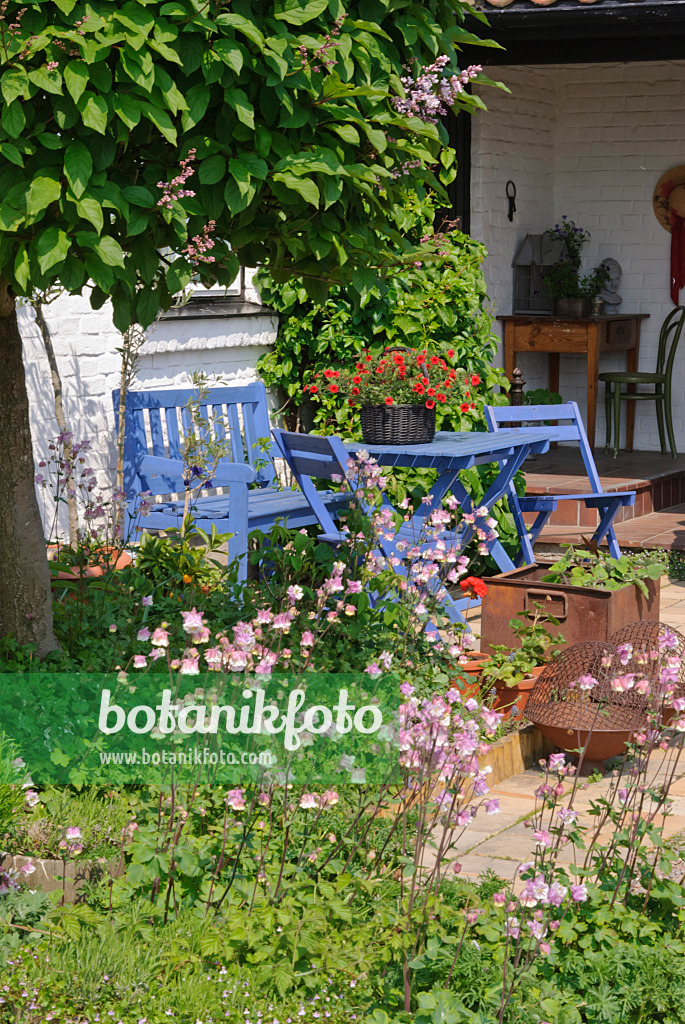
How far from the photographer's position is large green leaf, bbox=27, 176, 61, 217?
230cm

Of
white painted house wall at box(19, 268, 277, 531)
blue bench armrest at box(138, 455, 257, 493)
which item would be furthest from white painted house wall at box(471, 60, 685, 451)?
blue bench armrest at box(138, 455, 257, 493)

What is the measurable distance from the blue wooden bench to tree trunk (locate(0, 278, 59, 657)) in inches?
47.1

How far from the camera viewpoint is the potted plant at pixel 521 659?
13.4 ft

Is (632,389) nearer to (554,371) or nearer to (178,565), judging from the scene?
(554,371)

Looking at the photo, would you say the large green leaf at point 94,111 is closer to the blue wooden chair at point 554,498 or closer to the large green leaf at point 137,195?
the large green leaf at point 137,195

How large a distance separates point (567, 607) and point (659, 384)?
5580 millimetres

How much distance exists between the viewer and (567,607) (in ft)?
13.9

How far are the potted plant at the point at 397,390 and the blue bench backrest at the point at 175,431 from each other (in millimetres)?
370

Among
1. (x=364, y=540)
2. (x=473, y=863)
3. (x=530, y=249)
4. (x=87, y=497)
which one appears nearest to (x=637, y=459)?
(x=530, y=249)

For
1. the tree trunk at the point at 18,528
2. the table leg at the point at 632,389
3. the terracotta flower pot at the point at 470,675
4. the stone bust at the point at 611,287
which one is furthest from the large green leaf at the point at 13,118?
the stone bust at the point at 611,287

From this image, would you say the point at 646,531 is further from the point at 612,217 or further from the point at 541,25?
the point at 612,217

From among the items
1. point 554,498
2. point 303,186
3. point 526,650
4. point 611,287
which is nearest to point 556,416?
point 554,498

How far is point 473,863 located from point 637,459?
6.34 metres

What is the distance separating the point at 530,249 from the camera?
9.57m
